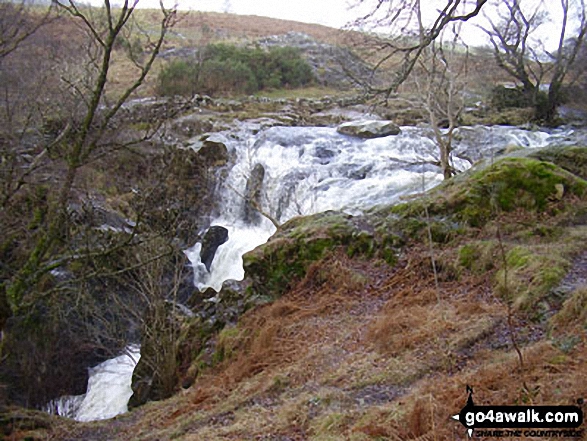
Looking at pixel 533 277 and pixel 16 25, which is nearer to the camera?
pixel 533 277

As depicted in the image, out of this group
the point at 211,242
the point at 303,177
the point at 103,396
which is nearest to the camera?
the point at 103,396

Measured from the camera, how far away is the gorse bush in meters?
24.0

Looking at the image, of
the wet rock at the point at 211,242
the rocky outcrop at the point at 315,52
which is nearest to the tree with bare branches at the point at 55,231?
the wet rock at the point at 211,242

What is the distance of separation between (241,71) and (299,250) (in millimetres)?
21473

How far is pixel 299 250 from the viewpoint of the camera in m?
7.55

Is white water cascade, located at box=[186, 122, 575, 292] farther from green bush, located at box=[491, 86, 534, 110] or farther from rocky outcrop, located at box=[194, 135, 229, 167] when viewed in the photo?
green bush, located at box=[491, 86, 534, 110]

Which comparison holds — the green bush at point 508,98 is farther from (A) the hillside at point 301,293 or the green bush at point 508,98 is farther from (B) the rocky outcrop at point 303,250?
(B) the rocky outcrop at point 303,250

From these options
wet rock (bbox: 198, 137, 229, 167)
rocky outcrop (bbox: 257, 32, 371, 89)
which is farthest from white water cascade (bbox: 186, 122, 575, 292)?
rocky outcrop (bbox: 257, 32, 371, 89)

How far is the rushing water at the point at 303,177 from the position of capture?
10.0 meters

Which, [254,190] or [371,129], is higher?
[371,129]

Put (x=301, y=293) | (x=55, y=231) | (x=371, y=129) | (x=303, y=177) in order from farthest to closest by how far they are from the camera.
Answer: (x=371, y=129) < (x=303, y=177) < (x=301, y=293) < (x=55, y=231)

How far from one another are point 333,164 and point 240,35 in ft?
89.2

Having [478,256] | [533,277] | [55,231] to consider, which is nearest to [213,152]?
[478,256]

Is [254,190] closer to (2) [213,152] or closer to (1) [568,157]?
(2) [213,152]
